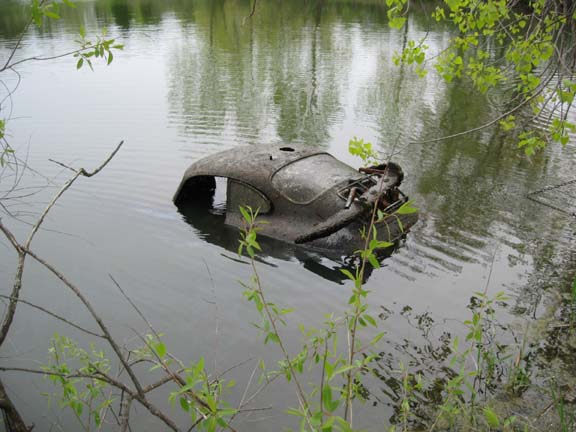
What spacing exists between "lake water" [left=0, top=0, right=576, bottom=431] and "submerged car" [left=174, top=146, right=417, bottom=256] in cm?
33

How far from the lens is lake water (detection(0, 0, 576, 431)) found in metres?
4.83

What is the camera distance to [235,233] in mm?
6637

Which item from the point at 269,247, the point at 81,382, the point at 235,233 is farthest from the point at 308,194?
the point at 81,382

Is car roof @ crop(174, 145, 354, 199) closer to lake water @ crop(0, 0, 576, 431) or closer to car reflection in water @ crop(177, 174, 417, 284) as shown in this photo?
car reflection in water @ crop(177, 174, 417, 284)

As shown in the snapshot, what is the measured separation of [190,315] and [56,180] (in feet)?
15.1

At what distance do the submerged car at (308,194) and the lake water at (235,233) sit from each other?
1.08ft

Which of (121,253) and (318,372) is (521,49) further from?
(121,253)

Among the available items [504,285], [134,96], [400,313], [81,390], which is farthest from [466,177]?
[134,96]

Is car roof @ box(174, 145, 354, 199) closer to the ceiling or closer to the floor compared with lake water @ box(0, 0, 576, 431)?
closer to the ceiling

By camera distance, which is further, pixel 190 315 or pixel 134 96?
pixel 134 96

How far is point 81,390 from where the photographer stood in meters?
4.07

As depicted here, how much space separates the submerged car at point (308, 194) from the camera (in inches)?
228

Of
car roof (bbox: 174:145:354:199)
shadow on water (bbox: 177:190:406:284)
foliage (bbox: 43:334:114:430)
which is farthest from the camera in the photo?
car roof (bbox: 174:145:354:199)

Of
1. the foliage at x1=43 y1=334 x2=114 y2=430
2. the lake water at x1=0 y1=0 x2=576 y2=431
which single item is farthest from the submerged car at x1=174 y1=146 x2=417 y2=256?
the foliage at x1=43 y1=334 x2=114 y2=430
